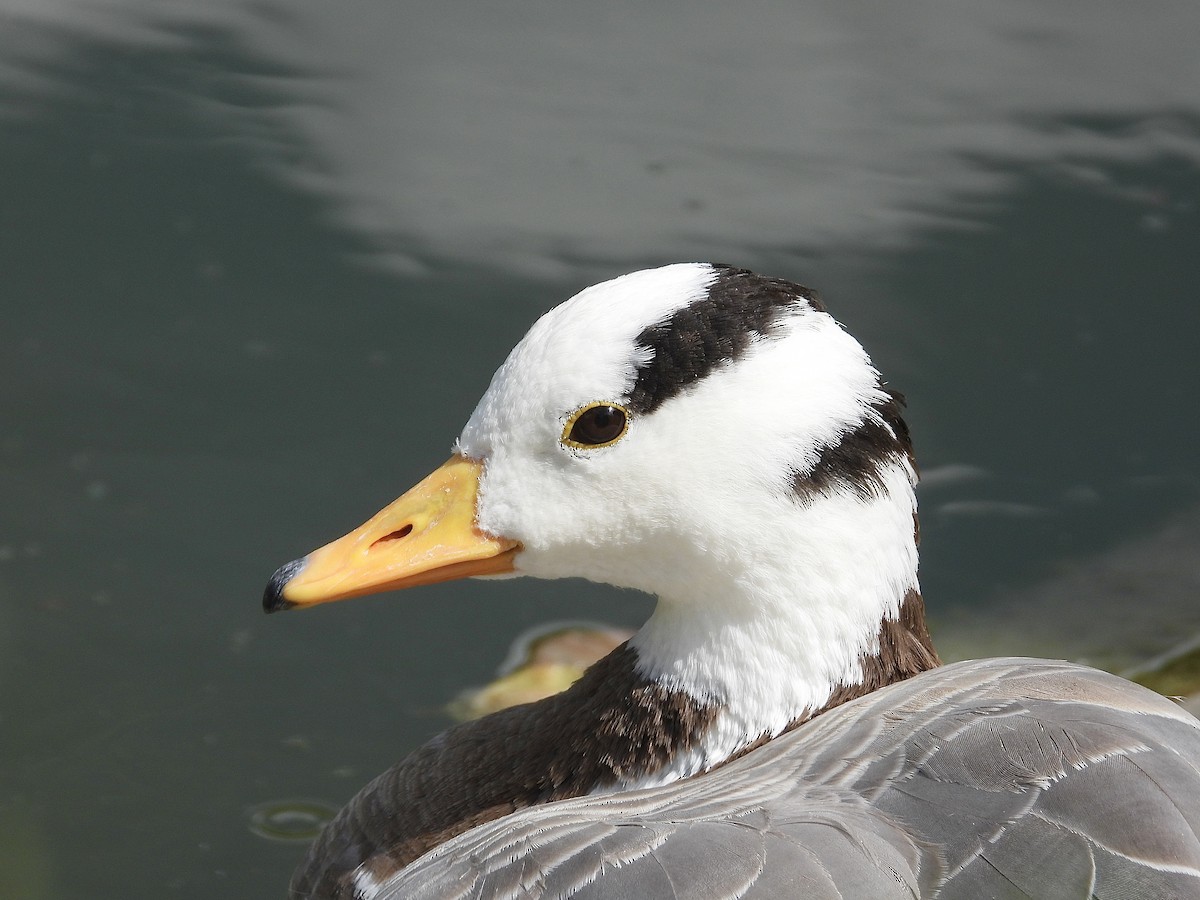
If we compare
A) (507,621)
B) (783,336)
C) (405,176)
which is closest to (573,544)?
(783,336)

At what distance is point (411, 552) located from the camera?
274cm

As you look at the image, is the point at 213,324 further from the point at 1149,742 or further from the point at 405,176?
the point at 1149,742

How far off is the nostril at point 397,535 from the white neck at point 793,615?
20.5 inches

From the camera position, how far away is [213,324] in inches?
224

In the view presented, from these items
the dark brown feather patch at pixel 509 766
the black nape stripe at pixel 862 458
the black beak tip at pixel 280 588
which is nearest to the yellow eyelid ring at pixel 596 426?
the black nape stripe at pixel 862 458

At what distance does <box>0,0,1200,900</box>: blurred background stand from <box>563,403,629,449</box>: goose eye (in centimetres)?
184

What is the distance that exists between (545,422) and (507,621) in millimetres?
2174

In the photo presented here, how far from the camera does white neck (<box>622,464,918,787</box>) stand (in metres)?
2.62

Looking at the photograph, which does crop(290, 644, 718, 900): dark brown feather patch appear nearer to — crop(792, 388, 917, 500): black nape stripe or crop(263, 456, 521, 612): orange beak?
crop(263, 456, 521, 612): orange beak

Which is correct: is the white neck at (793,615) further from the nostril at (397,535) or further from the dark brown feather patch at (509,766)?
the nostril at (397,535)

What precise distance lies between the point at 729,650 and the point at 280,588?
84 centimetres

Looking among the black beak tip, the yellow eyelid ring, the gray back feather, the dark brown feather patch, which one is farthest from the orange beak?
the gray back feather

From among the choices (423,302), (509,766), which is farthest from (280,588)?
(423,302)

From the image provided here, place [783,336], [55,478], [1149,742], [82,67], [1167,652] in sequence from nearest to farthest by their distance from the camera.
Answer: [1149,742]
[783,336]
[1167,652]
[55,478]
[82,67]
